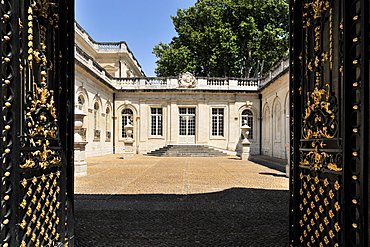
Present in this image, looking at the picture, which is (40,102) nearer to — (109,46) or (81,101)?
(81,101)

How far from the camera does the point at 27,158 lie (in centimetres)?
247

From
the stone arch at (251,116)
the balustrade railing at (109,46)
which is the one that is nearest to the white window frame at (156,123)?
the stone arch at (251,116)

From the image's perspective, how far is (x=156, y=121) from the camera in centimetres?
2502

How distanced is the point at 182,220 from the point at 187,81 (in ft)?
66.5

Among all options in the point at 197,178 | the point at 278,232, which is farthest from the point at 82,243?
the point at 197,178

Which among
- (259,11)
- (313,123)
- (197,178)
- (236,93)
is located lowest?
(197,178)

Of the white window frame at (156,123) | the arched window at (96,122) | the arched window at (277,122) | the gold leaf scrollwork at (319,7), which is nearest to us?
the gold leaf scrollwork at (319,7)

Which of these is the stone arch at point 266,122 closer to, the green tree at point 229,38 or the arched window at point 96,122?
the green tree at point 229,38

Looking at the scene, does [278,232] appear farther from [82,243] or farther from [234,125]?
[234,125]

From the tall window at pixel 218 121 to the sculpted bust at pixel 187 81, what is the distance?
2.95 metres

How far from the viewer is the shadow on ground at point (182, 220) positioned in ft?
12.2

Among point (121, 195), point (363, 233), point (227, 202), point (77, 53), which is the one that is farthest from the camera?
point (77, 53)

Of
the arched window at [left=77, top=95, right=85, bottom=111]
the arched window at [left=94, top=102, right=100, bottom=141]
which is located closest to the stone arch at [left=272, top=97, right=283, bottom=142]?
the arched window at [left=94, top=102, right=100, bottom=141]

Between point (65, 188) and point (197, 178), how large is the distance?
6.54 metres
